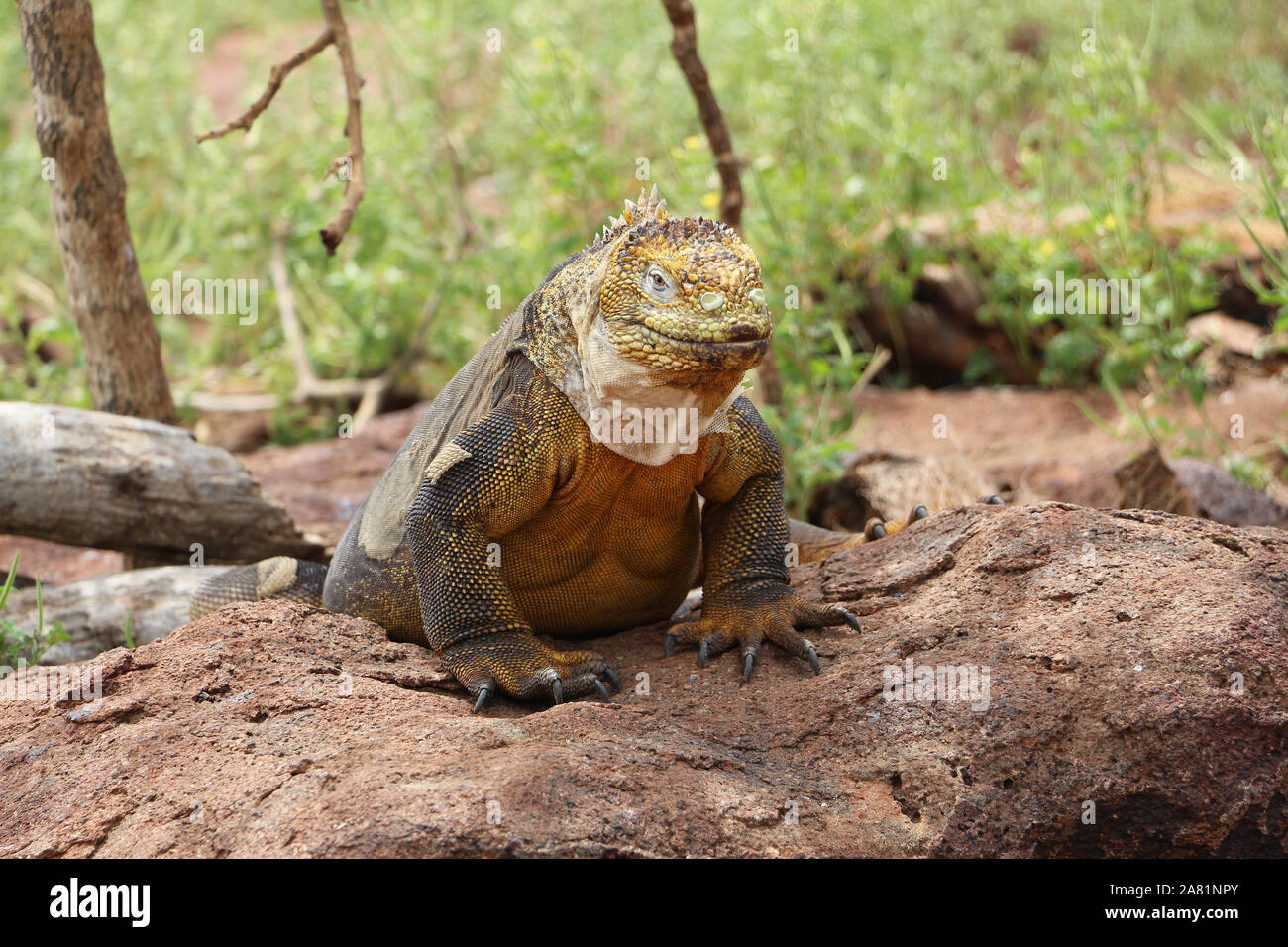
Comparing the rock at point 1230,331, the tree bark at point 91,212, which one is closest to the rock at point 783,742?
the tree bark at point 91,212

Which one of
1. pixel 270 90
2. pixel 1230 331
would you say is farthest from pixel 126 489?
pixel 1230 331

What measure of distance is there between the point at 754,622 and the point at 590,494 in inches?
33.8

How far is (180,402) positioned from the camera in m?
11.3

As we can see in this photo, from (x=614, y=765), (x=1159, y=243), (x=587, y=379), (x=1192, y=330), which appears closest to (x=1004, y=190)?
(x=1159, y=243)

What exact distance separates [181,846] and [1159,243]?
8.44 meters

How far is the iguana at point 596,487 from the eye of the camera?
13.7 ft

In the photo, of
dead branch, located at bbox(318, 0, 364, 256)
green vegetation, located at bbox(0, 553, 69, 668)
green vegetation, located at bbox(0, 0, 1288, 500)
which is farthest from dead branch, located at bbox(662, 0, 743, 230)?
green vegetation, located at bbox(0, 553, 69, 668)

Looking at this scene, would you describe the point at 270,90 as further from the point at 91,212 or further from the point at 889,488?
the point at 889,488

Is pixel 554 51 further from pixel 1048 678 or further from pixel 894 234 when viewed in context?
pixel 1048 678

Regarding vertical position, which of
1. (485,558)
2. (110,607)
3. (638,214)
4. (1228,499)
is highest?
(638,214)

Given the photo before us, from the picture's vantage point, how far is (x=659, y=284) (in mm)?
4148

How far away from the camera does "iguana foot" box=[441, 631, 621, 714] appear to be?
15.0 ft

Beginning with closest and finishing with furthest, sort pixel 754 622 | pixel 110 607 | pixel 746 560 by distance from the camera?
pixel 754 622 → pixel 746 560 → pixel 110 607

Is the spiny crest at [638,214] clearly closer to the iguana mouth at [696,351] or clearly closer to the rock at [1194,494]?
the iguana mouth at [696,351]
